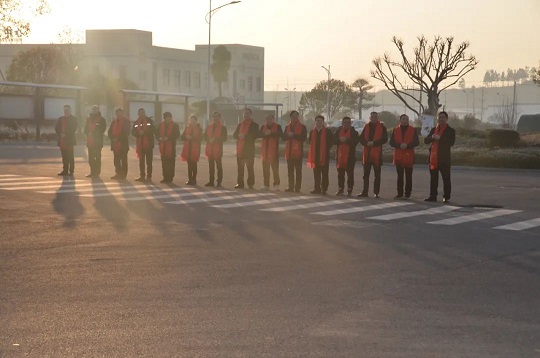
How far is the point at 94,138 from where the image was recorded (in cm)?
2859

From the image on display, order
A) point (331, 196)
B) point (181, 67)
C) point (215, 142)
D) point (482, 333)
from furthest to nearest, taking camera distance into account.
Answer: point (181, 67)
point (215, 142)
point (331, 196)
point (482, 333)

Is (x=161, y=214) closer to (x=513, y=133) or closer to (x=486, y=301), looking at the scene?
(x=486, y=301)

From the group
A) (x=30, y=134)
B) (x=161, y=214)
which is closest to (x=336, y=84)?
(x=30, y=134)

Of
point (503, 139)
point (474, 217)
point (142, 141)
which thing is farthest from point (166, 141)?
point (503, 139)

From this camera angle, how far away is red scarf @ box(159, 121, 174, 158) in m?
27.7

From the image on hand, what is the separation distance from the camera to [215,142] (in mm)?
26984

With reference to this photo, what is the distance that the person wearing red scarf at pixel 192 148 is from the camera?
27.1 m

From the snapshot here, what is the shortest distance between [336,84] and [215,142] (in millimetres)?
93675

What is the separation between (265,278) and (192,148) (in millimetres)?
15979

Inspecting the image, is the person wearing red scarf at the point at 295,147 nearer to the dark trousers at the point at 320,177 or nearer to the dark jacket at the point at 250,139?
the dark trousers at the point at 320,177

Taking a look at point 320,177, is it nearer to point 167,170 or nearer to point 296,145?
point 296,145

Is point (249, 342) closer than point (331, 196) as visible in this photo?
Yes

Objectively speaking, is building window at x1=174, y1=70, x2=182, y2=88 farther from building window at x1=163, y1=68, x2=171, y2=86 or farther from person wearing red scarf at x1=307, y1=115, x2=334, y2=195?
person wearing red scarf at x1=307, y1=115, x2=334, y2=195

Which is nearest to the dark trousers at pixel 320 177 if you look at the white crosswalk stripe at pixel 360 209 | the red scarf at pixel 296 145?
the red scarf at pixel 296 145
